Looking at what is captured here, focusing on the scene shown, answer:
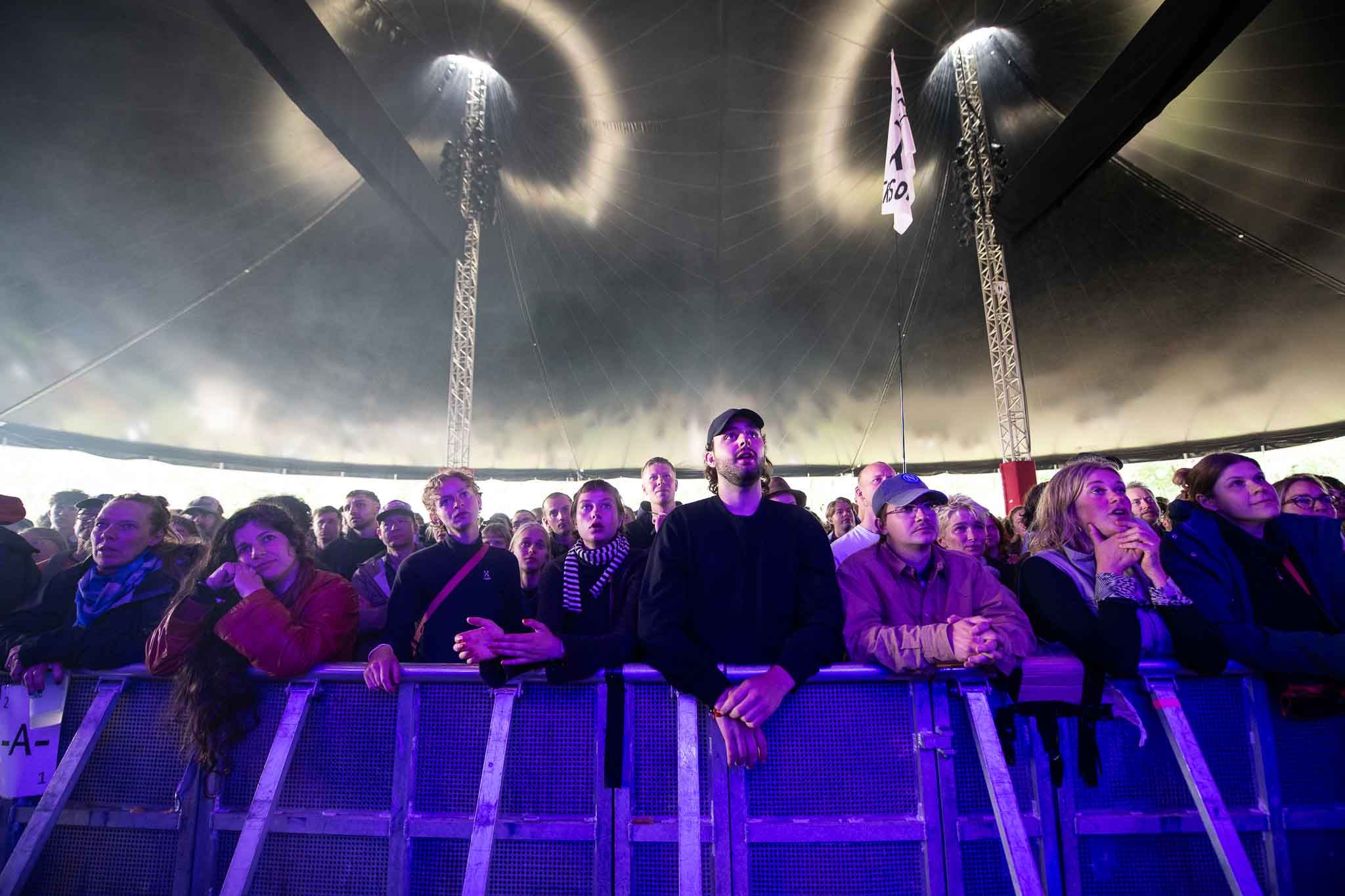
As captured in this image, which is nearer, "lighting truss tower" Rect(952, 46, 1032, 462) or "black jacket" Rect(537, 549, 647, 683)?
"black jacket" Rect(537, 549, 647, 683)

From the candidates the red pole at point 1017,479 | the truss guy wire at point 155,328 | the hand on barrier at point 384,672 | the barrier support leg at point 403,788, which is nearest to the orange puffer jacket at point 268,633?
the hand on barrier at point 384,672

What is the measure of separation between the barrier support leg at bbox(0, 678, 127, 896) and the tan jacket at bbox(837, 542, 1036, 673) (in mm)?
2430

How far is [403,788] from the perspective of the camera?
1.92 meters

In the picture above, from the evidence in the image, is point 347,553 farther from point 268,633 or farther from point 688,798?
point 688,798

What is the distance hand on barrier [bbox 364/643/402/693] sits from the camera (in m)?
1.95

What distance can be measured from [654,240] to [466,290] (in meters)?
3.51

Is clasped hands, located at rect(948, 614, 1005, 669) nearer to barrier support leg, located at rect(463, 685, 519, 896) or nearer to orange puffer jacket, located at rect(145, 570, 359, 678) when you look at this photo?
barrier support leg, located at rect(463, 685, 519, 896)

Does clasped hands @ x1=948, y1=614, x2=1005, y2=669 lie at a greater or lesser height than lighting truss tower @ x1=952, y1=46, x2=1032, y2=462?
lesser

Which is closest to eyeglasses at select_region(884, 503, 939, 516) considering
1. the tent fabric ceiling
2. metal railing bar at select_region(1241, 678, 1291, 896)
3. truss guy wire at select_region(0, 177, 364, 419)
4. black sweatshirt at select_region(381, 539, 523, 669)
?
metal railing bar at select_region(1241, 678, 1291, 896)

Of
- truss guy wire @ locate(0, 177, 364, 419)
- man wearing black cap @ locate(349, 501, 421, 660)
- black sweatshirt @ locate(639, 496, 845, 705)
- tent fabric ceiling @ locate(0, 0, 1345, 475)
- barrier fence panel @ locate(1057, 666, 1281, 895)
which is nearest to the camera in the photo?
barrier fence panel @ locate(1057, 666, 1281, 895)

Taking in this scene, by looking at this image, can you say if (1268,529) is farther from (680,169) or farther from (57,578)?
(680,169)

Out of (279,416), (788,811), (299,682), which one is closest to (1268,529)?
(788,811)

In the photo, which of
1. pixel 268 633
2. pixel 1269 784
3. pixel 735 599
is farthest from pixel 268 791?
pixel 1269 784

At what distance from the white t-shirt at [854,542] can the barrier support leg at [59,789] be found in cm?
279
